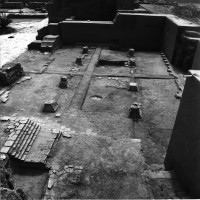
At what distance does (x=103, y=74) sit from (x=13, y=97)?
437 centimetres

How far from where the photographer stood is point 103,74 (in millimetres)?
11086

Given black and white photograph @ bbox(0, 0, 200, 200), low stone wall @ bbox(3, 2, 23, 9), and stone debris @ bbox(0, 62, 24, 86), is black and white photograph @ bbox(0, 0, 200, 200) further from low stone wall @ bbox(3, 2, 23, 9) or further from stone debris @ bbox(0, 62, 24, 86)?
low stone wall @ bbox(3, 2, 23, 9)

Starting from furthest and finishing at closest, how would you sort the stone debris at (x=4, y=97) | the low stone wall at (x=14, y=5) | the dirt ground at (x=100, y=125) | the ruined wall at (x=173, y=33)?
the low stone wall at (x=14, y=5) → the ruined wall at (x=173, y=33) → the stone debris at (x=4, y=97) → the dirt ground at (x=100, y=125)

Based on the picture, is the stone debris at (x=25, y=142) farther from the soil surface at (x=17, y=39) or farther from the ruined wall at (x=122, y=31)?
the ruined wall at (x=122, y=31)

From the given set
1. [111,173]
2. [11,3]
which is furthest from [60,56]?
[11,3]

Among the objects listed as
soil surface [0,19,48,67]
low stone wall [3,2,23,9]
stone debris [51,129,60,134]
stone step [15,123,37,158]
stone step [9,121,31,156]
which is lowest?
soil surface [0,19,48,67]

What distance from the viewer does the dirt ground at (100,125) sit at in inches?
198

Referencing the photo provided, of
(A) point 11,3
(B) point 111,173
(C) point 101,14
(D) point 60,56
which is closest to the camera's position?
(B) point 111,173

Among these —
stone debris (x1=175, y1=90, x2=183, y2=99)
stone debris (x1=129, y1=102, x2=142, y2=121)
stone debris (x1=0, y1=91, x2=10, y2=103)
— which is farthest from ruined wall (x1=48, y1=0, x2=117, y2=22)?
stone debris (x1=129, y1=102, x2=142, y2=121)

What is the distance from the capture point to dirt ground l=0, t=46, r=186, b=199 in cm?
503

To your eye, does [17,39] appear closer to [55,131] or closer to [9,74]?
[9,74]

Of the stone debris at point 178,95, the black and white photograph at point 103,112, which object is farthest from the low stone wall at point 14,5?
the stone debris at point 178,95

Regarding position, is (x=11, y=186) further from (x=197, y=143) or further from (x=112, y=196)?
(x=197, y=143)

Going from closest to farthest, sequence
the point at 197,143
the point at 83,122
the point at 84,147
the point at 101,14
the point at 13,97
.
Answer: the point at 197,143, the point at 84,147, the point at 83,122, the point at 13,97, the point at 101,14
